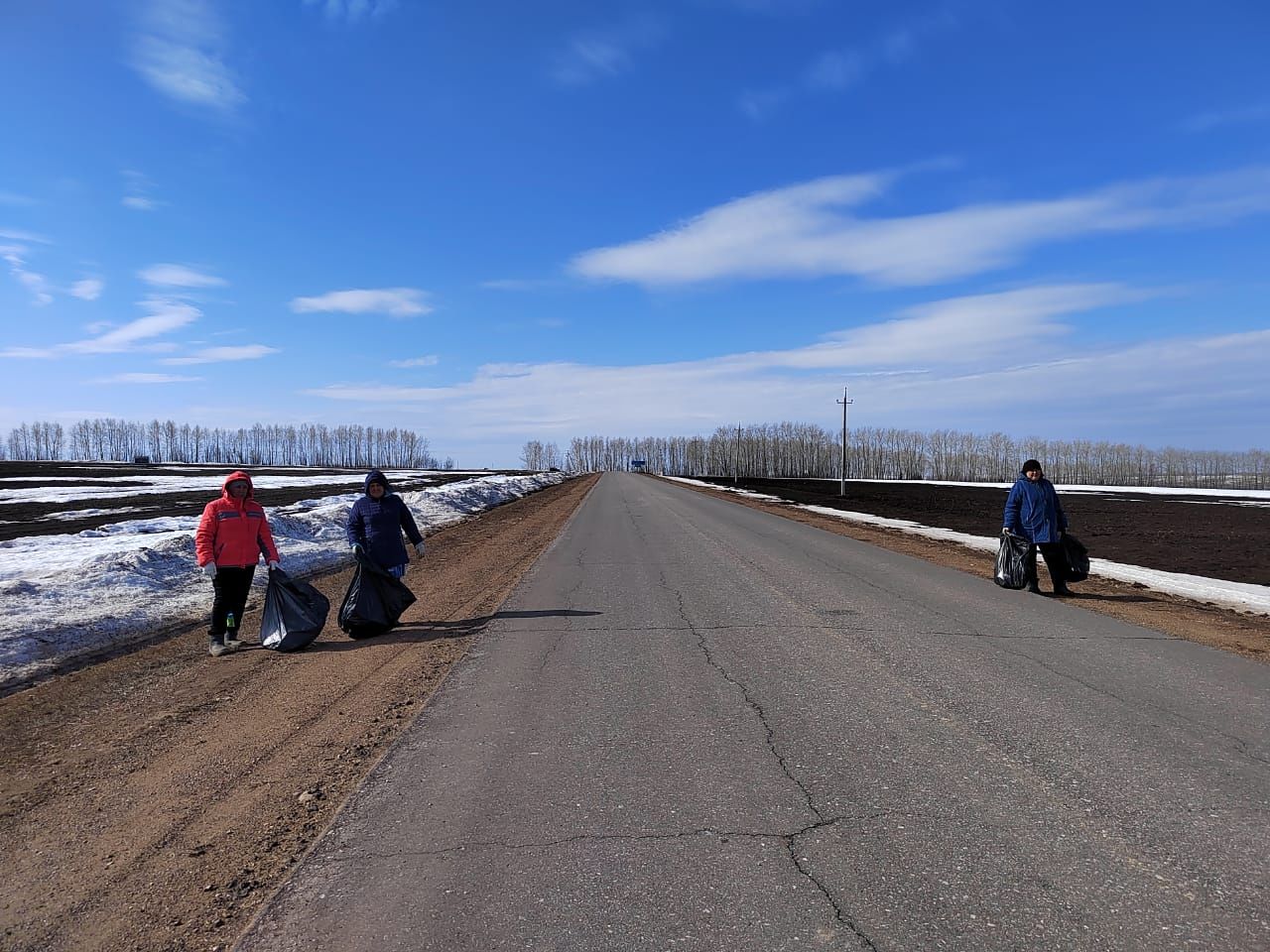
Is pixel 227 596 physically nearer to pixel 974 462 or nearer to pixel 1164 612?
pixel 1164 612

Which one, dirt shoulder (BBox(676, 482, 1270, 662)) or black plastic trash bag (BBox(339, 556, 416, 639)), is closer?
dirt shoulder (BBox(676, 482, 1270, 662))

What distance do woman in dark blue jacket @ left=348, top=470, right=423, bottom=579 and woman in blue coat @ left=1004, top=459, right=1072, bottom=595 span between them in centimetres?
835

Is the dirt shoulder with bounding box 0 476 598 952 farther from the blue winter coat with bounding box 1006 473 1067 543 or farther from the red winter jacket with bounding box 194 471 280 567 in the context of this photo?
the blue winter coat with bounding box 1006 473 1067 543

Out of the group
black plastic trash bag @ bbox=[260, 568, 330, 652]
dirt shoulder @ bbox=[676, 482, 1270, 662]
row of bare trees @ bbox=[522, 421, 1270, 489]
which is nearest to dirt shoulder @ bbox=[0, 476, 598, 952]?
black plastic trash bag @ bbox=[260, 568, 330, 652]

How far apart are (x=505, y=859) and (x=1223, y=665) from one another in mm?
6873

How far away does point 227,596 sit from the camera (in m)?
7.88

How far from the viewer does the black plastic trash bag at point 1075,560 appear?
10812 mm

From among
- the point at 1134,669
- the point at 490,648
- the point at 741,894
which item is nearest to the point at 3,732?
the point at 490,648

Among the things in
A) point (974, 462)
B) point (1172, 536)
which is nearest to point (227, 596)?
point (1172, 536)

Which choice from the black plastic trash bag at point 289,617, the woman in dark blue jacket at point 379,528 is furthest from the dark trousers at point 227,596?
the woman in dark blue jacket at point 379,528

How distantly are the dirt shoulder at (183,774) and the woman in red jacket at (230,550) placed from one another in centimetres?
34

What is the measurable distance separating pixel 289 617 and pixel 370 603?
845 mm

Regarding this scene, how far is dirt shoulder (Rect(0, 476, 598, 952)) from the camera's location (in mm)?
3082

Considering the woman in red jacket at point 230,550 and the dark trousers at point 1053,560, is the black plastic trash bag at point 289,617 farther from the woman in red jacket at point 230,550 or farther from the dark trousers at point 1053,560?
the dark trousers at point 1053,560
